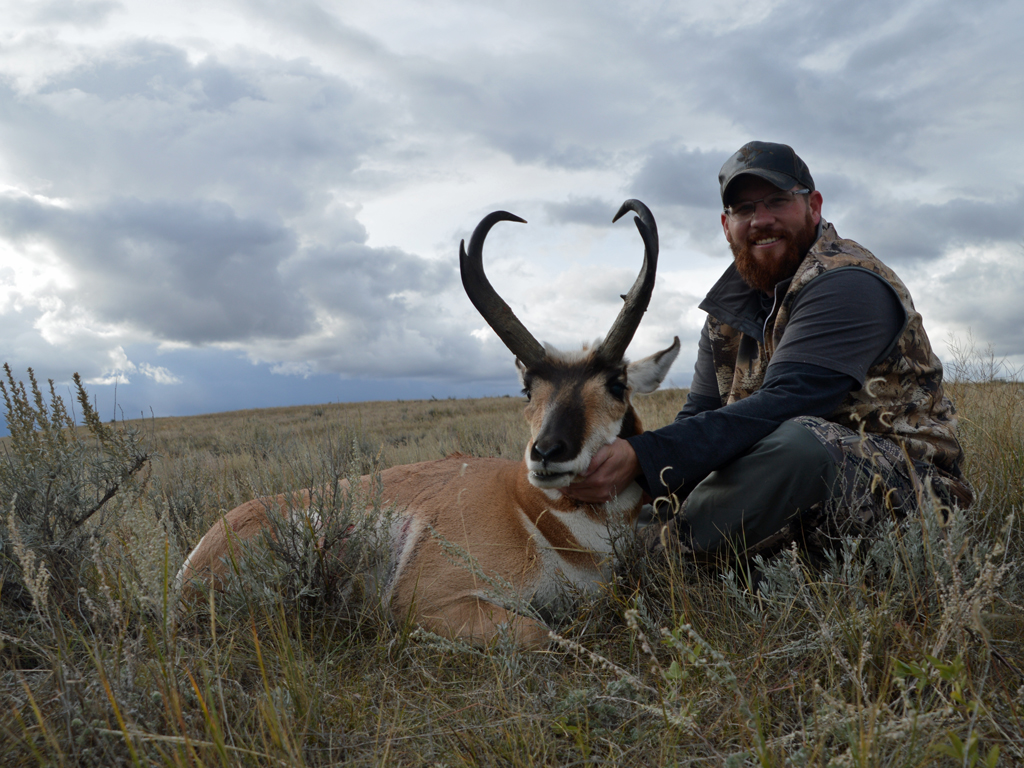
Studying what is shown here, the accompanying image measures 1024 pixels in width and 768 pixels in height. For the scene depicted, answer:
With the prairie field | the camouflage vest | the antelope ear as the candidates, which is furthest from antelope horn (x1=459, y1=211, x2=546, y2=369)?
the camouflage vest

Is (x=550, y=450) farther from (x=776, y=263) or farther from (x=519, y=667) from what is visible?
(x=776, y=263)

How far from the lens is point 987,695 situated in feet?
6.50

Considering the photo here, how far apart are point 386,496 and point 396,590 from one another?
2.66ft

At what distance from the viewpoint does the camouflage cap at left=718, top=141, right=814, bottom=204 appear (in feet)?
14.1

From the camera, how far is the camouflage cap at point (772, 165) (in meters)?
4.30

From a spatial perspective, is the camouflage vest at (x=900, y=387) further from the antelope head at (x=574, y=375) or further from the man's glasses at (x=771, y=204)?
the antelope head at (x=574, y=375)

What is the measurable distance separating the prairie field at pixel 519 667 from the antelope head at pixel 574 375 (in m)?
0.68

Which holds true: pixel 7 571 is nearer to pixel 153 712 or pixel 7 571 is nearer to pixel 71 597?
pixel 71 597

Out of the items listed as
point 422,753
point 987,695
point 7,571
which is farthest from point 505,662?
point 7,571

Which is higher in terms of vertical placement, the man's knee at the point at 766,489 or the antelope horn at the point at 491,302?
the antelope horn at the point at 491,302

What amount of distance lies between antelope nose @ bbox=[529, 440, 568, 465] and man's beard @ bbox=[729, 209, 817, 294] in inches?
90.4

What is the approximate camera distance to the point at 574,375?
3.75 meters

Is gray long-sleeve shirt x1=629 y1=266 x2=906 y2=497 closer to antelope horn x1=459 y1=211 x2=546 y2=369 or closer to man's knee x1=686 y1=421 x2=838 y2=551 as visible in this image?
man's knee x1=686 y1=421 x2=838 y2=551

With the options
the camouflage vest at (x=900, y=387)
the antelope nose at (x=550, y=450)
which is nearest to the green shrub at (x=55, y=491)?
the antelope nose at (x=550, y=450)
